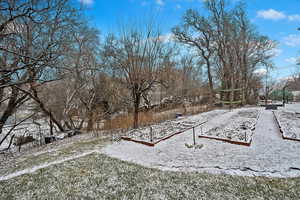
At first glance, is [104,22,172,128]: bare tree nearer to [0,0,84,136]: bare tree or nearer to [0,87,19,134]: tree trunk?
[0,0,84,136]: bare tree

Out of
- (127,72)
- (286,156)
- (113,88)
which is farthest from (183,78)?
(286,156)

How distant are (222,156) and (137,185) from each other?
181 cm

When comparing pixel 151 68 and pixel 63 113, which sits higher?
pixel 151 68

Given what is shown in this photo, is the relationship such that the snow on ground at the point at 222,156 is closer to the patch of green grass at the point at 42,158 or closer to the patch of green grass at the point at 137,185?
the patch of green grass at the point at 137,185

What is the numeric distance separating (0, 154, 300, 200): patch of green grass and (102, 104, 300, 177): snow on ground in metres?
0.21

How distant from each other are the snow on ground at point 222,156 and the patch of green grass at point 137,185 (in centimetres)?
21

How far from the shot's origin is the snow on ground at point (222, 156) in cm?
243

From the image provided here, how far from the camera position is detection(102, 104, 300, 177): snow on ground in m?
2.43

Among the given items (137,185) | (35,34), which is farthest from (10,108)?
(137,185)

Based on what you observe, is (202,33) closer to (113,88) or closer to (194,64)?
(194,64)

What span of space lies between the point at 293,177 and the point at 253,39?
1487 cm

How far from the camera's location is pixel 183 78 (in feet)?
36.7

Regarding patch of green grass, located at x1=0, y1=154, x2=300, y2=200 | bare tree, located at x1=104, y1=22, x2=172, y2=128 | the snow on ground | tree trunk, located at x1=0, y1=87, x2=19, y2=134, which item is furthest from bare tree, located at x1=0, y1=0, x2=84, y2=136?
the snow on ground

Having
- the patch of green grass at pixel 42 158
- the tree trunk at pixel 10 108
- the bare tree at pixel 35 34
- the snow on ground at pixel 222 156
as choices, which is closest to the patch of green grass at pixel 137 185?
the snow on ground at pixel 222 156
